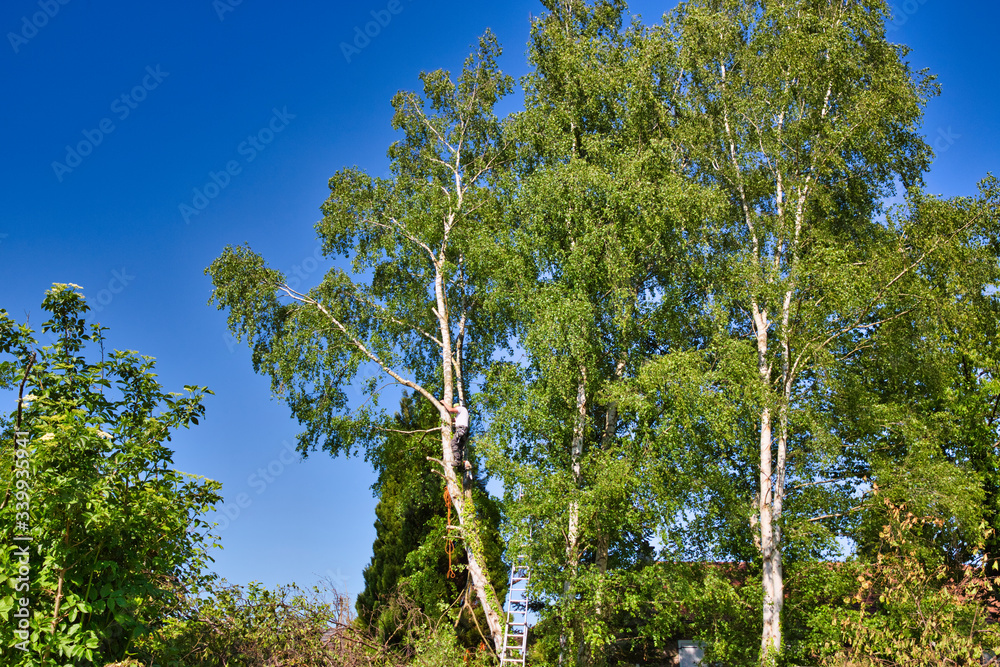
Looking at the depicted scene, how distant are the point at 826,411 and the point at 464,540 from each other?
23.7ft

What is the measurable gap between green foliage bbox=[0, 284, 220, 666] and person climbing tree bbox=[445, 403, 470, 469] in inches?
313

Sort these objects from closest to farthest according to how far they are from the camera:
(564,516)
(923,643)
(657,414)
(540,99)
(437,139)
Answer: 1. (923,643)
2. (564,516)
3. (657,414)
4. (540,99)
5. (437,139)

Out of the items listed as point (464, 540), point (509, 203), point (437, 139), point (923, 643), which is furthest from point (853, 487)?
point (437, 139)

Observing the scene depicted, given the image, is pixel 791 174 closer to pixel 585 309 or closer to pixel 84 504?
pixel 585 309

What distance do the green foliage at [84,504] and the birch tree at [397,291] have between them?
846cm

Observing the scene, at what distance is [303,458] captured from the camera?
16.0 meters

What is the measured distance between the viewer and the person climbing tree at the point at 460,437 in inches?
569

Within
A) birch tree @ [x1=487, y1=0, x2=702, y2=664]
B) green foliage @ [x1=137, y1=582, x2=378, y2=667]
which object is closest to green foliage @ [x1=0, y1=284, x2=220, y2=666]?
green foliage @ [x1=137, y1=582, x2=378, y2=667]

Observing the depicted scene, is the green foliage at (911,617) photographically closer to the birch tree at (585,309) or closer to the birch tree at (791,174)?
the birch tree at (791,174)

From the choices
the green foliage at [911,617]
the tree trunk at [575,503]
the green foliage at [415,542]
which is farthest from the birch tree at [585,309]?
the green foliage at [911,617]

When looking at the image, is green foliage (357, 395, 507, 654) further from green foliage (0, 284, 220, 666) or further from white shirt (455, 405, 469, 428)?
green foliage (0, 284, 220, 666)

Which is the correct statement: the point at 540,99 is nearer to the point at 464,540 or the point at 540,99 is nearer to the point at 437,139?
the point at 437,139

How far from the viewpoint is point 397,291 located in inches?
671

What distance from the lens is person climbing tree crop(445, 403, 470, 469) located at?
14453 millimetres
